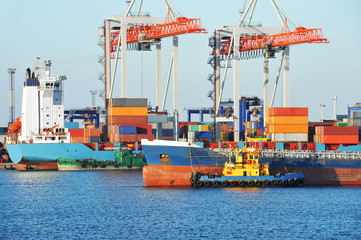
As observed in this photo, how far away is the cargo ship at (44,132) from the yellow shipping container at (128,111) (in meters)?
6.02

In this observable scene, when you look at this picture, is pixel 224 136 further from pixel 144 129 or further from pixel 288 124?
pixel 288 124

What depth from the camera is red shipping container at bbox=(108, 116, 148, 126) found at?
348 ft

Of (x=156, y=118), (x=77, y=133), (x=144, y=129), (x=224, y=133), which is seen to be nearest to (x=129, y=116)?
(x=144, y=129)

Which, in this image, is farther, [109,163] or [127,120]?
[127,120]

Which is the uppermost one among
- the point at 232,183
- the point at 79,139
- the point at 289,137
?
the point at 289,137

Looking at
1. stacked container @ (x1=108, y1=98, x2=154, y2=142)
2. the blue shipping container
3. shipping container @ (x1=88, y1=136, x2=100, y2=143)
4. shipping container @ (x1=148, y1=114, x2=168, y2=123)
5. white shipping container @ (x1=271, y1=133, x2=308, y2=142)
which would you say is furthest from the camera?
shipping container @ (x1=148, y1=114, x2=168, y2=123)

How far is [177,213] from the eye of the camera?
180 feet

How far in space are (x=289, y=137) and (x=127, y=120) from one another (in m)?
25.1

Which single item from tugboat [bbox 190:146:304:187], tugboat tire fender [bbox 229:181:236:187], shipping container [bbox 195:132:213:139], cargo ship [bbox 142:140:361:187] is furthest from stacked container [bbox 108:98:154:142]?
tugboat tire fender [bbox 229:181:236:187]

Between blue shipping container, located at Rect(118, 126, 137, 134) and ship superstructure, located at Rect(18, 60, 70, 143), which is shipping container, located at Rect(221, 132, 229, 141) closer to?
blue shipping container, located at Rect(118, 126, 137, 134)

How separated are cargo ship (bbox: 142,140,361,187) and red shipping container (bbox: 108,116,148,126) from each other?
121 feet

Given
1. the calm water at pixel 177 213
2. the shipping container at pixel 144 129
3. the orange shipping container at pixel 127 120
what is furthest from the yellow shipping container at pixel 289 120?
the calm water at pixel 177 213

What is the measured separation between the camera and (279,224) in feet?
167

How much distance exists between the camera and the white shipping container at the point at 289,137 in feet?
306
